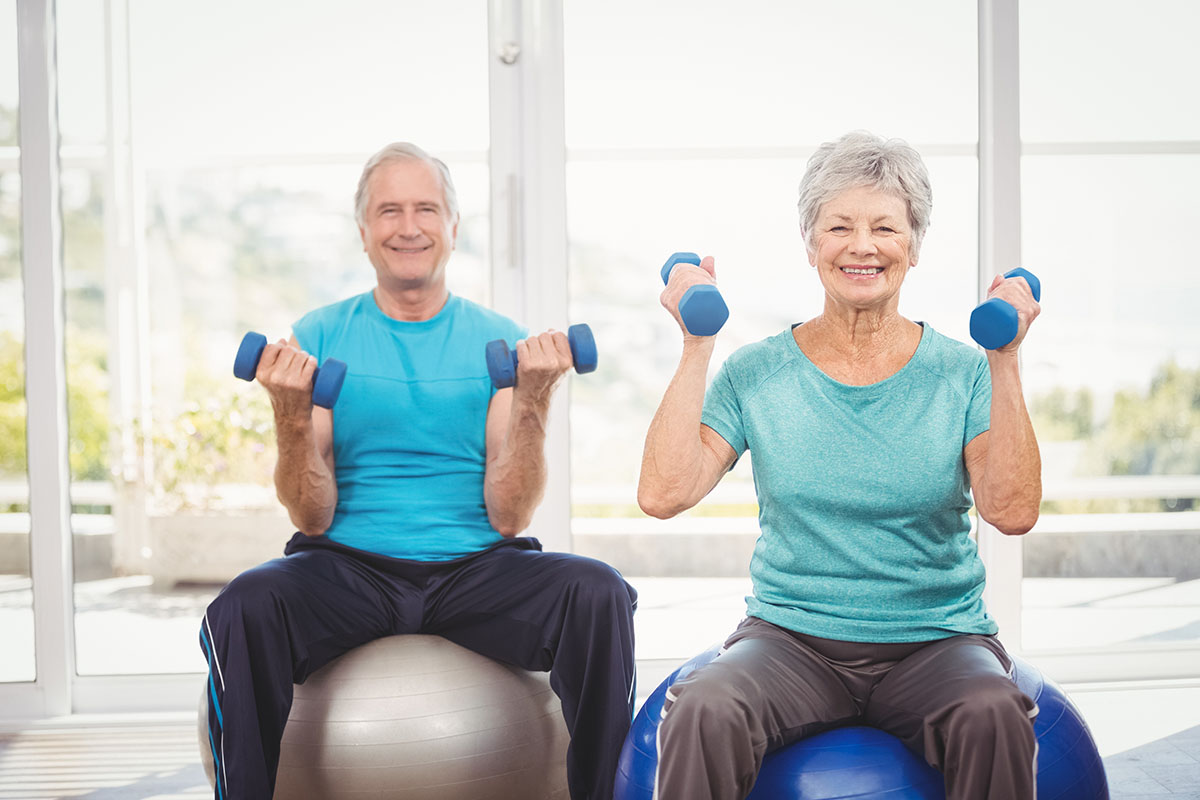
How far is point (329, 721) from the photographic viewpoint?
5.64 feet

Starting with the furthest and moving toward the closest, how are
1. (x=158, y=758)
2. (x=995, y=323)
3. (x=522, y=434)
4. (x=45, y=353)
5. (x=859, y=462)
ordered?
(x=45, y=353), (x=158, y=758), (x=522, y=434), (x=859, y=462), (x=995, y=323)

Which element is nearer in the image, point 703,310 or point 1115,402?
point 703,310

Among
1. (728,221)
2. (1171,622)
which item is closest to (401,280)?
(728,221)

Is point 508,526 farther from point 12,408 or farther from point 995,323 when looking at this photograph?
point 12,408

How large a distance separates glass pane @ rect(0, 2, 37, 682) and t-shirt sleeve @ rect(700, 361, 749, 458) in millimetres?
2014

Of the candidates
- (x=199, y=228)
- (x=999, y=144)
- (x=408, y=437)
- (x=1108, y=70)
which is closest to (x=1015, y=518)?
(x=408, y=437)

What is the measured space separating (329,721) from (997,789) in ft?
3.29

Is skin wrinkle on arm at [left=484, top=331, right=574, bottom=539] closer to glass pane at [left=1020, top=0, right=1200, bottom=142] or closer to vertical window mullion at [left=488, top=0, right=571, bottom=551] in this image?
vertical window mullion at [left=488, top=0, right=571, bottom=551]

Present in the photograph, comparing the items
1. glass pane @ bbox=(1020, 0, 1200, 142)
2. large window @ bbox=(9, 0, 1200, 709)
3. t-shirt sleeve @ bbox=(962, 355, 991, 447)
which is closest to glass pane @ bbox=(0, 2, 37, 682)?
large window @ bbox=(9, 0, 1200, 709)

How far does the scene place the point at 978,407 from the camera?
1.60 m

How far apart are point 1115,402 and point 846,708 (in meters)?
1.93

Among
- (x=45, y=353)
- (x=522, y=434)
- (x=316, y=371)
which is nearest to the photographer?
(x=316, y=371)

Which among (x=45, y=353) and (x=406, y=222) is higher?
(x=406, y=222)

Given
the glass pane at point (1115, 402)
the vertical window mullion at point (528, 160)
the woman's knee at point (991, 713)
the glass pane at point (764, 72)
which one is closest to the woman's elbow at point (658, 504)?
the woman's knee at point (991, 713)
